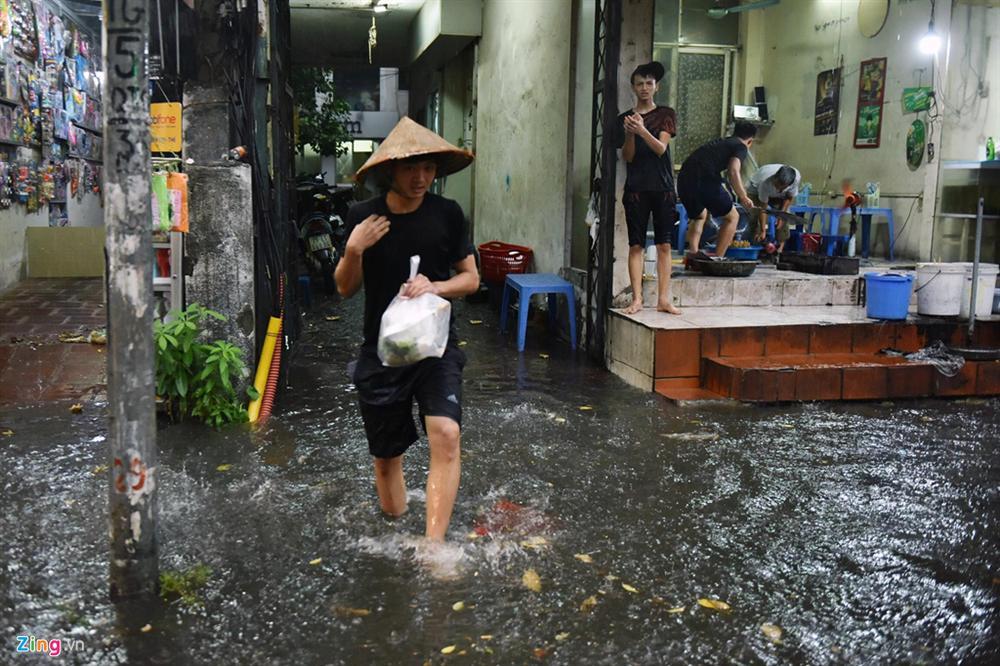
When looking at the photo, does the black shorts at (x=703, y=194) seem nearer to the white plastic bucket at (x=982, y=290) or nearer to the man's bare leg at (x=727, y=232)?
the man's bare leg at (x=727, y=232)

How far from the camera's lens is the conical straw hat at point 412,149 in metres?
3.80

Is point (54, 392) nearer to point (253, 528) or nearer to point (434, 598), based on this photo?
point (253, 528)

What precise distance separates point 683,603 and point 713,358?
4.12m

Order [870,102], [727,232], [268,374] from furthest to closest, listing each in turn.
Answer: [870,102], [727,232], [268,374]

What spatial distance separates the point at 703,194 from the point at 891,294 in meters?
2.43

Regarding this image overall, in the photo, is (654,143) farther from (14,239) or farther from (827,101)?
(14,239)

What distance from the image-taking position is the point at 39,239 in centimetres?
1374

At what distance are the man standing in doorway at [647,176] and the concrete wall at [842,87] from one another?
501 cm

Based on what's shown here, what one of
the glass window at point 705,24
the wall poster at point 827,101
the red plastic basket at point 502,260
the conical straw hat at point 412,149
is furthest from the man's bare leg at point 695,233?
the conical straw hat at point 412,149

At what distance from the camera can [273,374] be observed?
22.2ft

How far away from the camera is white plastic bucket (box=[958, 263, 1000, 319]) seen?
326 inches

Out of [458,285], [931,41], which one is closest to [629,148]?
[458,285]

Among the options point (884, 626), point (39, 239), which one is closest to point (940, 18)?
point (884, 626)

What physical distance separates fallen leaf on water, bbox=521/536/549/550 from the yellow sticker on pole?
12.3 feet
